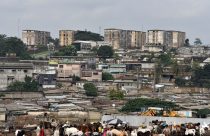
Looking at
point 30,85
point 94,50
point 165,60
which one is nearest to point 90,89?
point 30,85

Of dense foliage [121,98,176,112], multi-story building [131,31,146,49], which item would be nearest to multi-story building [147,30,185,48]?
multi-story building [131,31,146,49]

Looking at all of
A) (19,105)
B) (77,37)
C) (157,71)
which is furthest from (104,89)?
(77,37)

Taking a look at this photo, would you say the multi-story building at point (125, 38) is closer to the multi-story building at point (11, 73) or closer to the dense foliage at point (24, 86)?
the multi-story building at point (11, 73)

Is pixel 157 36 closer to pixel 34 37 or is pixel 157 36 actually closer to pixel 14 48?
pixel 34 37

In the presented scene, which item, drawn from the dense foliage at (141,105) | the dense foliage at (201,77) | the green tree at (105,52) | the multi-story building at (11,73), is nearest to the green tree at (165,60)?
the green tree at (105,52)

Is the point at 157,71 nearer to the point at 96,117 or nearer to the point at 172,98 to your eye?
the point at 172,98
